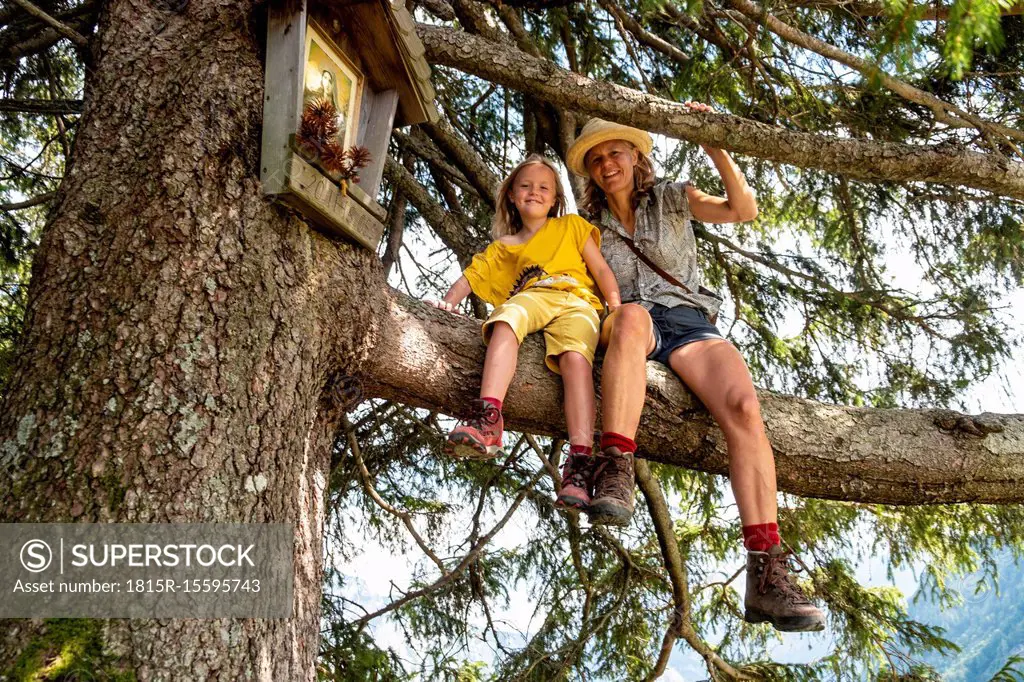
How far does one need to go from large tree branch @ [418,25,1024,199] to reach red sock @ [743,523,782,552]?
1.19 m

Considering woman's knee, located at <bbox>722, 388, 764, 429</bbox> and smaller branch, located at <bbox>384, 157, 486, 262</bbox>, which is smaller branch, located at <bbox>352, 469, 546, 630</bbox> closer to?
smaller branch, located at <bbox>384, 157, 486, 262</bbox>

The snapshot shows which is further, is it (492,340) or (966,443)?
(966,443)

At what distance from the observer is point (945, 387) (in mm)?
4258

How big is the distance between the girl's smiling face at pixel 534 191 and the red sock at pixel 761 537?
4.82 ft

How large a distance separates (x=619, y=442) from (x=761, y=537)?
1.63 feet

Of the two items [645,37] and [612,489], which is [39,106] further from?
[645,37]

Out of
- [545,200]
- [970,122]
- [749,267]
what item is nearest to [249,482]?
[545,200]

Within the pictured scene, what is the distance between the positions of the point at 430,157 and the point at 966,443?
8.86 feet

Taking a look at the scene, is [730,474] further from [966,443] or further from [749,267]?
[749,267]

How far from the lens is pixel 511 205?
128 inches

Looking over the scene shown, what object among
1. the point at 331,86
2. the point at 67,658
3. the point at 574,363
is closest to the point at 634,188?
the point at 574,363

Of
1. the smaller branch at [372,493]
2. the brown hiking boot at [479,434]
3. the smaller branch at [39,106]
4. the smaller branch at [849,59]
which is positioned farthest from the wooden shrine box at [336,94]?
the smaller branch at [372,493]

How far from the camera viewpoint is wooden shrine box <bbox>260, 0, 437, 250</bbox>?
6.48 feet

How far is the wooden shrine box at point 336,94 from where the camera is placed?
1.97m
